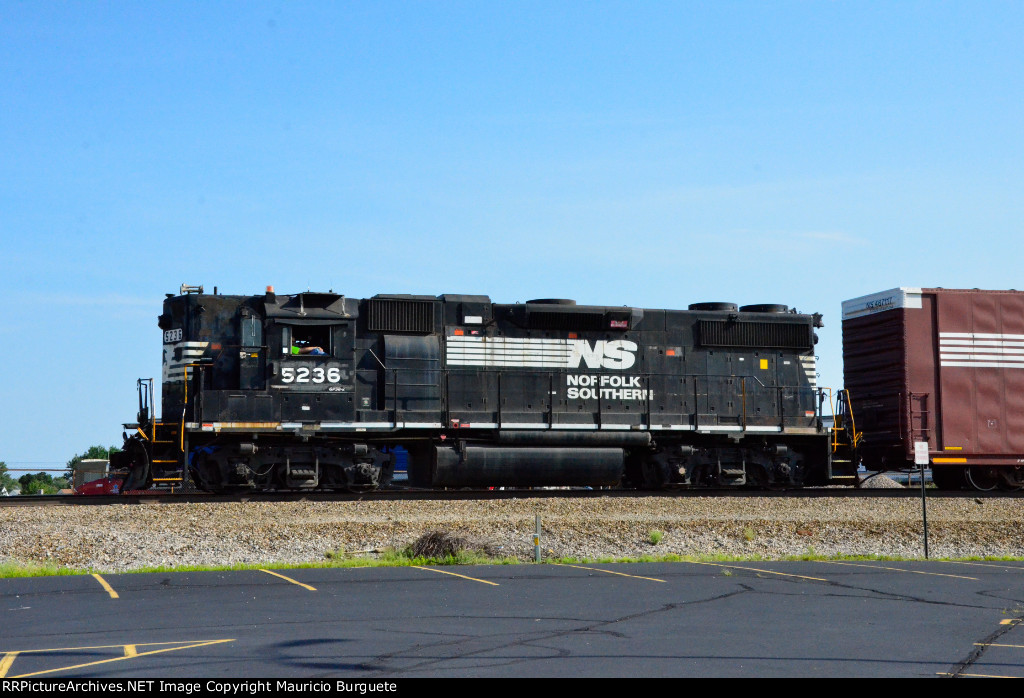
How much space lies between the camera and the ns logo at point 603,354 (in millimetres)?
20391

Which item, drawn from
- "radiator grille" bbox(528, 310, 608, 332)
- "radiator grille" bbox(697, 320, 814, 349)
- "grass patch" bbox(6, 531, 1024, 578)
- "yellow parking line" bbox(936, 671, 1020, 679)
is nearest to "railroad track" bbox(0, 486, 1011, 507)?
"radiator grille" bbox(697, 320, 814, 349)

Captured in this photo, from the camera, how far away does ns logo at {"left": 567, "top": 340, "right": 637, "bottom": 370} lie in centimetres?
2039

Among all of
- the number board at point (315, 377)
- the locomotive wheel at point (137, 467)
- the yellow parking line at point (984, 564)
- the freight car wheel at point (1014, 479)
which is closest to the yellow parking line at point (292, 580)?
the locomotive wheel at point (137, 467)

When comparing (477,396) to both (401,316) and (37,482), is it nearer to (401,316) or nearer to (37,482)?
(401,316)

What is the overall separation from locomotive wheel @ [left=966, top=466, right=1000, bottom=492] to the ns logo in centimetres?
826

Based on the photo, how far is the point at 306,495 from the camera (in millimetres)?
17906

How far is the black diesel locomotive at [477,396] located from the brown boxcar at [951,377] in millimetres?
1518

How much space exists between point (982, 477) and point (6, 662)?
68.6 feet

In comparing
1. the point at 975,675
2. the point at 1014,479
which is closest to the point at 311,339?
the point at 975,675

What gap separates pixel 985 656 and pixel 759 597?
10.4 feet

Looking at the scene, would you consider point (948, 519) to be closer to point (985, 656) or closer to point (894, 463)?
point (894, 463)

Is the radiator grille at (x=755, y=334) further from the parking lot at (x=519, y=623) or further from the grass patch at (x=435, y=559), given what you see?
the parking lot at (x=519, y=623)

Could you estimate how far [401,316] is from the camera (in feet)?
63.8
